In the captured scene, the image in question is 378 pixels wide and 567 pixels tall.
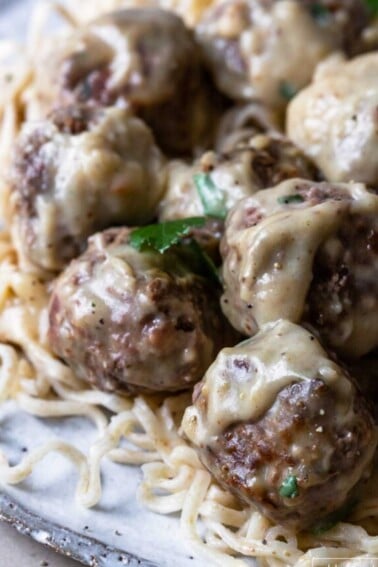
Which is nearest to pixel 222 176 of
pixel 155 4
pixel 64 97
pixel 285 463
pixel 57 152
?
pixel 57 152

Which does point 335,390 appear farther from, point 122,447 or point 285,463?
point 122,447

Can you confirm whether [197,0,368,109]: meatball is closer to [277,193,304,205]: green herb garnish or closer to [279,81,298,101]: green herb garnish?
[279,81,298,101]: green herb garnish

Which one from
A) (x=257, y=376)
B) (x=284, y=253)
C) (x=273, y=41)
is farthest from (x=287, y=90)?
(x=257, y=376)

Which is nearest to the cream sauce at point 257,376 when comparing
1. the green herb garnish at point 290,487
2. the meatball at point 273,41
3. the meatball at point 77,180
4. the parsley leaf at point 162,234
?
the green herb garnish at point 290,487

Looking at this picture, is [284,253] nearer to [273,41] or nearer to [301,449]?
[301,449]

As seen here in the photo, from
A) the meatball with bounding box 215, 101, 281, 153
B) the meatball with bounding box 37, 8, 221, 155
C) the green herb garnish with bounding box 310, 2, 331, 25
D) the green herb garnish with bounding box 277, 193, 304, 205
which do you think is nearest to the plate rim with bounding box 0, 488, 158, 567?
the green herb garnish with bounding box 277, 193, 304, 205

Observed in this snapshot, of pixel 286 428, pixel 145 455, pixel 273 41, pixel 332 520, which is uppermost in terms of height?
pixel 273 41
